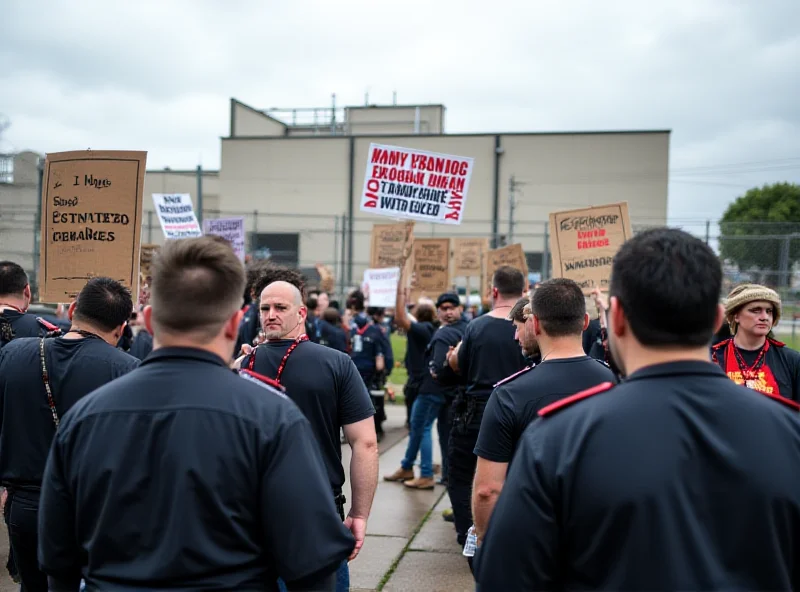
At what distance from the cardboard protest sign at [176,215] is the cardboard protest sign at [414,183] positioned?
125 inches

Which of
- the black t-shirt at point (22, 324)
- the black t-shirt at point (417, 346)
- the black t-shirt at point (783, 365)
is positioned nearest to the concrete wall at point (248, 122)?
the black t-shirt at point (417, 346)

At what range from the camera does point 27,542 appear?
363 centimetres

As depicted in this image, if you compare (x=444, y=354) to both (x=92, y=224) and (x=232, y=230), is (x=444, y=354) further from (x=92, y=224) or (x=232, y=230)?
(x=232, y=230)

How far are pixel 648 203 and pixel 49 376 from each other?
29.9m

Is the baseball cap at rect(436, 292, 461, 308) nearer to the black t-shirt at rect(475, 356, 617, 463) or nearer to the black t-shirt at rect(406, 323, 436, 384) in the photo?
the black t-shirt at rect(406, 323, 436, 384)

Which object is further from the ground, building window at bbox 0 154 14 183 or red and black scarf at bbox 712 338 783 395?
building window at bbox 0 154 14 183

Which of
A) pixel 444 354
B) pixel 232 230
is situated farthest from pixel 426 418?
pixel 232 230

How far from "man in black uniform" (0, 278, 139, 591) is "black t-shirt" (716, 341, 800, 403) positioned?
350cm

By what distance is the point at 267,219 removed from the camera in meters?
33.2

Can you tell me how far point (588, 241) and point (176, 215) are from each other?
615 cm

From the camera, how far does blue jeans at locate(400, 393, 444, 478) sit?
26.7 feet

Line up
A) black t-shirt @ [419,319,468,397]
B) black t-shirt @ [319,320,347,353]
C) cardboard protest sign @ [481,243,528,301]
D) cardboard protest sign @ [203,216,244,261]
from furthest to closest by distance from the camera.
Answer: cardboard protest sign @ [481,243,528,301]
cardboard protest sign @ [203,216,244,261]
black t-shirt @ [319,320,347,353]
black t-shirt @ [419,319,468,397]

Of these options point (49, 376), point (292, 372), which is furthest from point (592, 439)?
point (49, 376)

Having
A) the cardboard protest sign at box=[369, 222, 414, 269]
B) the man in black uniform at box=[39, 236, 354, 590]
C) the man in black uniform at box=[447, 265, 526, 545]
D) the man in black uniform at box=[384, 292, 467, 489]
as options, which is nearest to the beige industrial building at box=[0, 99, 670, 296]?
the cardboard protest sign at box=[369, 222, 414, 269]
